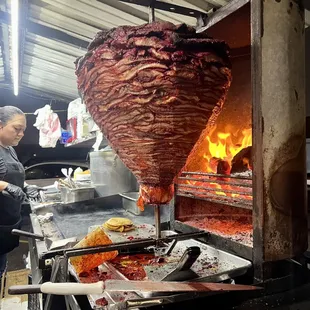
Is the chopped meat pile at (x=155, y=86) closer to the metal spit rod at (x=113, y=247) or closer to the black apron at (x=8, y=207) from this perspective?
the metal spit rod at (x=113, y=247)

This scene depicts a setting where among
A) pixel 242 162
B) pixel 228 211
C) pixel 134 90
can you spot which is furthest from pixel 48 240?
pixel 134 90

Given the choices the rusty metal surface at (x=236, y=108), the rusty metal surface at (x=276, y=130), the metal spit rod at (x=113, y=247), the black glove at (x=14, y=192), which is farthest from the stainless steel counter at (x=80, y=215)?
the rusty metal surface at (x=276, y=130)

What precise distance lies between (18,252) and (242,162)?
4.93 m

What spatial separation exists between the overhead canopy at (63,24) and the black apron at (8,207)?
49.7 inches

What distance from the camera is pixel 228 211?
5.07ft

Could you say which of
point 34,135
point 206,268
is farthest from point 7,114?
point 34,135

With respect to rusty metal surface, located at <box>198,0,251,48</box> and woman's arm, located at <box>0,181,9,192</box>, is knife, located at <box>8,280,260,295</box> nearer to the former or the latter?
rusty metal surface, located at <box>198,0,251,48</box>

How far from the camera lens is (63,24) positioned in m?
2.89

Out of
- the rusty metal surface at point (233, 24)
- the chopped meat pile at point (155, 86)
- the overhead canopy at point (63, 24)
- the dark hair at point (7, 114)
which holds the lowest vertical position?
the chopped meat pile at point (155, 86)

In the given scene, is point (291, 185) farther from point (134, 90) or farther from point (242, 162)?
point (134, 90)

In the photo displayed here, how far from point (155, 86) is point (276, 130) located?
0.46 m

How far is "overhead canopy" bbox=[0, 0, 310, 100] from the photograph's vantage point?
6.78 ft

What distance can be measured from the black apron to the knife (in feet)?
8.23

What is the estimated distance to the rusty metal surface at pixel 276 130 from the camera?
3.12 feet
